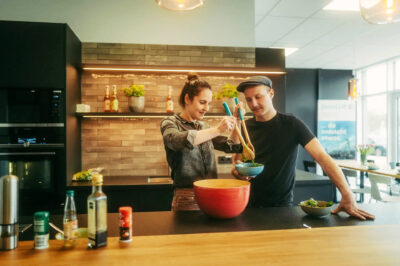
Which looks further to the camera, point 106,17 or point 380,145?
point 380,145

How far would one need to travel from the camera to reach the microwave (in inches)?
107

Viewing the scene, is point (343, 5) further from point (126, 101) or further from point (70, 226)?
point (70, 226)

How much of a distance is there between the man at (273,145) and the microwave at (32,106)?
5.98 ft

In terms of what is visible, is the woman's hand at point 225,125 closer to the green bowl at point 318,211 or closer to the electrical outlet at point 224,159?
the green bowl at point 318,211

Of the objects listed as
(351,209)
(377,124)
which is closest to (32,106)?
(351,209)

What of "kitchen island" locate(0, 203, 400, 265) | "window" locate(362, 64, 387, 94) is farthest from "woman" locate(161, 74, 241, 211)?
"window" locate(362, 64, 387, 94)

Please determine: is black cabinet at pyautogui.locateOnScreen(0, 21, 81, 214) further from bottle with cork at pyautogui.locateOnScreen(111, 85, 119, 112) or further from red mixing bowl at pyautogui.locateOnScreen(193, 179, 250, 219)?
red mixing bowl at pyautogui.locateOnScreen(193, 179, 250, 219)

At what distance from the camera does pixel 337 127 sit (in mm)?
7547

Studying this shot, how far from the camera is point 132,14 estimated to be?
3.43 meters

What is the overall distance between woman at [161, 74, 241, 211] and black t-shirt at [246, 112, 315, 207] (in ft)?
0.65

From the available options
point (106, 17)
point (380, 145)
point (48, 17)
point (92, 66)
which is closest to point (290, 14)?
point (106, 17)

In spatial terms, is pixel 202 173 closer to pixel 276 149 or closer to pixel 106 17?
pixel 276 149

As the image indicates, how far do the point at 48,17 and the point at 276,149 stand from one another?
3.03m

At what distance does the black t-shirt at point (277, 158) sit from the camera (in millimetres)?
1804
